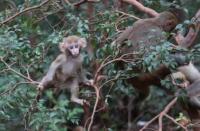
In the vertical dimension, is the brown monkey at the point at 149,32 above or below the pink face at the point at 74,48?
below

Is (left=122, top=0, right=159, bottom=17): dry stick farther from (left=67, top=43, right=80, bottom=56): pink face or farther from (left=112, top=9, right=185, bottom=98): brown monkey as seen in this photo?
(left=67, top=43, right=80, bottom=56): pink face

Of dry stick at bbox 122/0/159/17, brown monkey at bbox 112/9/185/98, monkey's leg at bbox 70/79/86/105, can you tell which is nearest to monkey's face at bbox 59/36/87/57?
monkey's leg at bbox 70/79/86/105

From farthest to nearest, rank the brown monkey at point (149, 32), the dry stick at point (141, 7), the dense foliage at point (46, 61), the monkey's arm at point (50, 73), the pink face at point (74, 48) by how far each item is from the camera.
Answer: the dry stick at point (141, 7)
the brown monkey at point (149, 32)
the pink face at point (74, 48)
the monkey's arm at point (50, 73)
the dense foliage at point (46, 61)

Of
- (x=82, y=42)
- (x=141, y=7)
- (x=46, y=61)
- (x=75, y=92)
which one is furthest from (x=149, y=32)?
(x=46, y=61)

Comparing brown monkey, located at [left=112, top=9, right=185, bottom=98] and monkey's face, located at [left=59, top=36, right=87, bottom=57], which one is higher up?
monkey's face, located at [left=59, top=36, right=87, bottom=57]

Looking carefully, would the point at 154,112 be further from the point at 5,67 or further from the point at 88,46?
the point at 5,67

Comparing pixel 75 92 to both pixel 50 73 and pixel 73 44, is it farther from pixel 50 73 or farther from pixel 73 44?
pixel 73 44

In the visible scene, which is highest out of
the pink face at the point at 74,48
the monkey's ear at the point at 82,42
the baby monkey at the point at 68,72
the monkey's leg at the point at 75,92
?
the monkey's ear at the point at 82,42

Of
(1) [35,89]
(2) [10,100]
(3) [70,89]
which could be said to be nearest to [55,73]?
(3) [70,89]

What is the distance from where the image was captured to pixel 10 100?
4.80 meters

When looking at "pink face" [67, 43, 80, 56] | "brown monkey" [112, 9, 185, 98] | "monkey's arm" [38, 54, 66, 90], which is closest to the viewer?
"monkey's arm" [38, 54, 66, 90]

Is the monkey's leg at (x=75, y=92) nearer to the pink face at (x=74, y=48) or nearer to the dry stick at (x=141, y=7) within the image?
the pink face at (x=74, y=48)

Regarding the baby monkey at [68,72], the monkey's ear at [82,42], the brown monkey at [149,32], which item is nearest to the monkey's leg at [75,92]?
the baby monkey at [68,72]

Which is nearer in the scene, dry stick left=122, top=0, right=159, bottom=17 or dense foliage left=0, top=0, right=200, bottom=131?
dense foliage left=0, top=0, right=200, bottom=131
